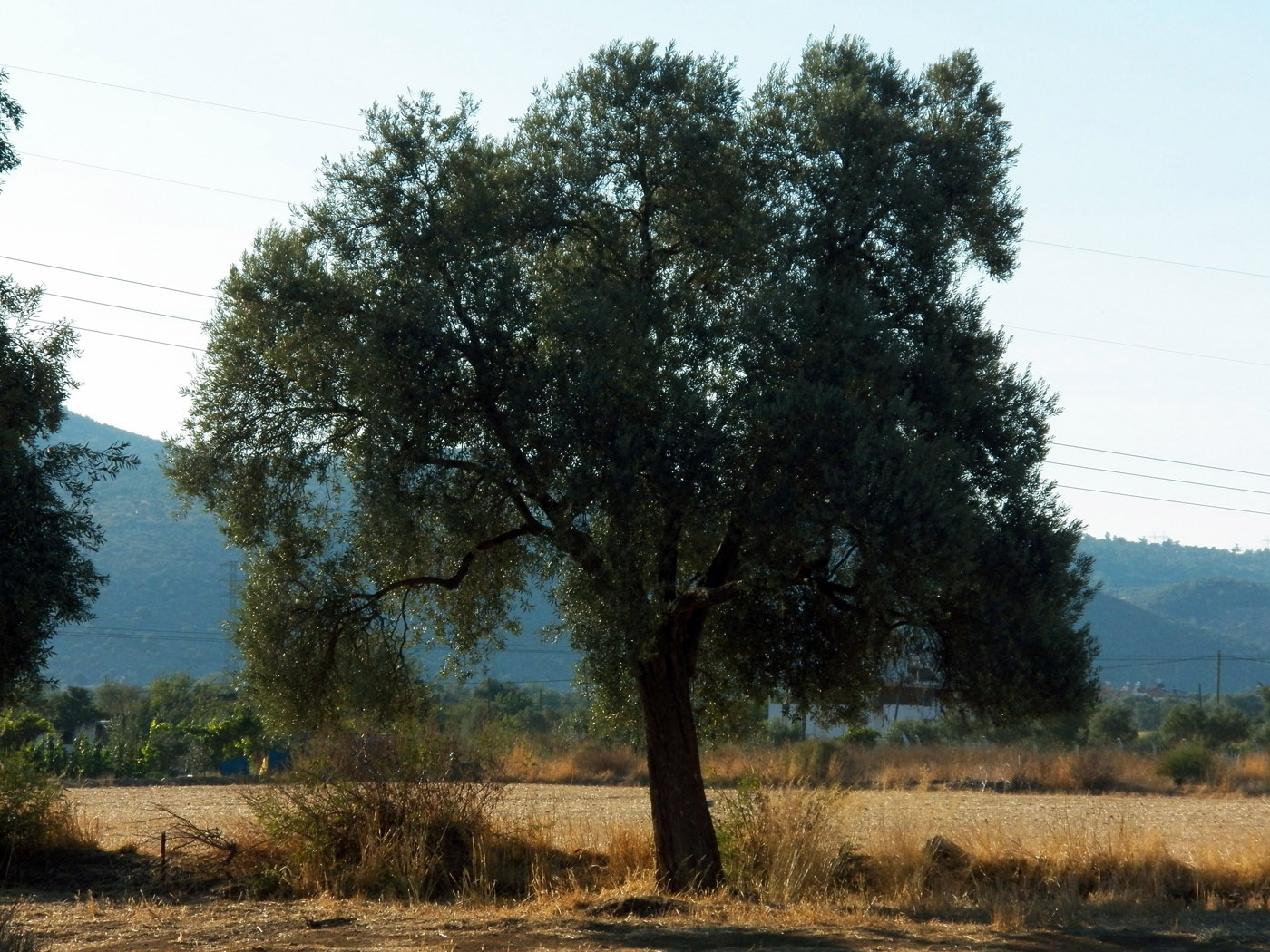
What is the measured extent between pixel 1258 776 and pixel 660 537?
105ft

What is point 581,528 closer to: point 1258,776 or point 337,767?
point 337,767

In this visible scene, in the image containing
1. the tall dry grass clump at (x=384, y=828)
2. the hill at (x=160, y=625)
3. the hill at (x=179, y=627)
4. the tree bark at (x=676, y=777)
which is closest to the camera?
the tree bark at (x=676, y=777)

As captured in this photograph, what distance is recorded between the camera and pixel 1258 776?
38188mm

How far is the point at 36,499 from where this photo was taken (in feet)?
37.7

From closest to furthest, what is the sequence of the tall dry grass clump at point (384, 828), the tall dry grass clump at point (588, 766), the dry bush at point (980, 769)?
1. the tall dry grass clump at point (384, 828)
2. the dry bush at point (980, 769)
3. the tall dry grass clump at point (588, 766)

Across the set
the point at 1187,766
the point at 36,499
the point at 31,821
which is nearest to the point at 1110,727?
the point at 1187,766

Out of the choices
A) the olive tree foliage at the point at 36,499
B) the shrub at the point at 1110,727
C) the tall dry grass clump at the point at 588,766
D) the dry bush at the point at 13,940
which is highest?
the olive tree foliage at the point at 36,499

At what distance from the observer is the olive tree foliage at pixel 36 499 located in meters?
11.3

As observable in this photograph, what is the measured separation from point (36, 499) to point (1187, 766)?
35.6 meters

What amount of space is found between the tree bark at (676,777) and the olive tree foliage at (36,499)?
20.9 ft

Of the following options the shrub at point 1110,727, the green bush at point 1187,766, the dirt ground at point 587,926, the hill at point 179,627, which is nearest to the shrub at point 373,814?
the dirt ground at point 587,926

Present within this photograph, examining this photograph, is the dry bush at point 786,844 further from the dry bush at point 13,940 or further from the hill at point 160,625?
the hill at point 160,625

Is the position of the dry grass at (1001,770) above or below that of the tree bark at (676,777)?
below

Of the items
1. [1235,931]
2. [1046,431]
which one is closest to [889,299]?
[1046,431]
